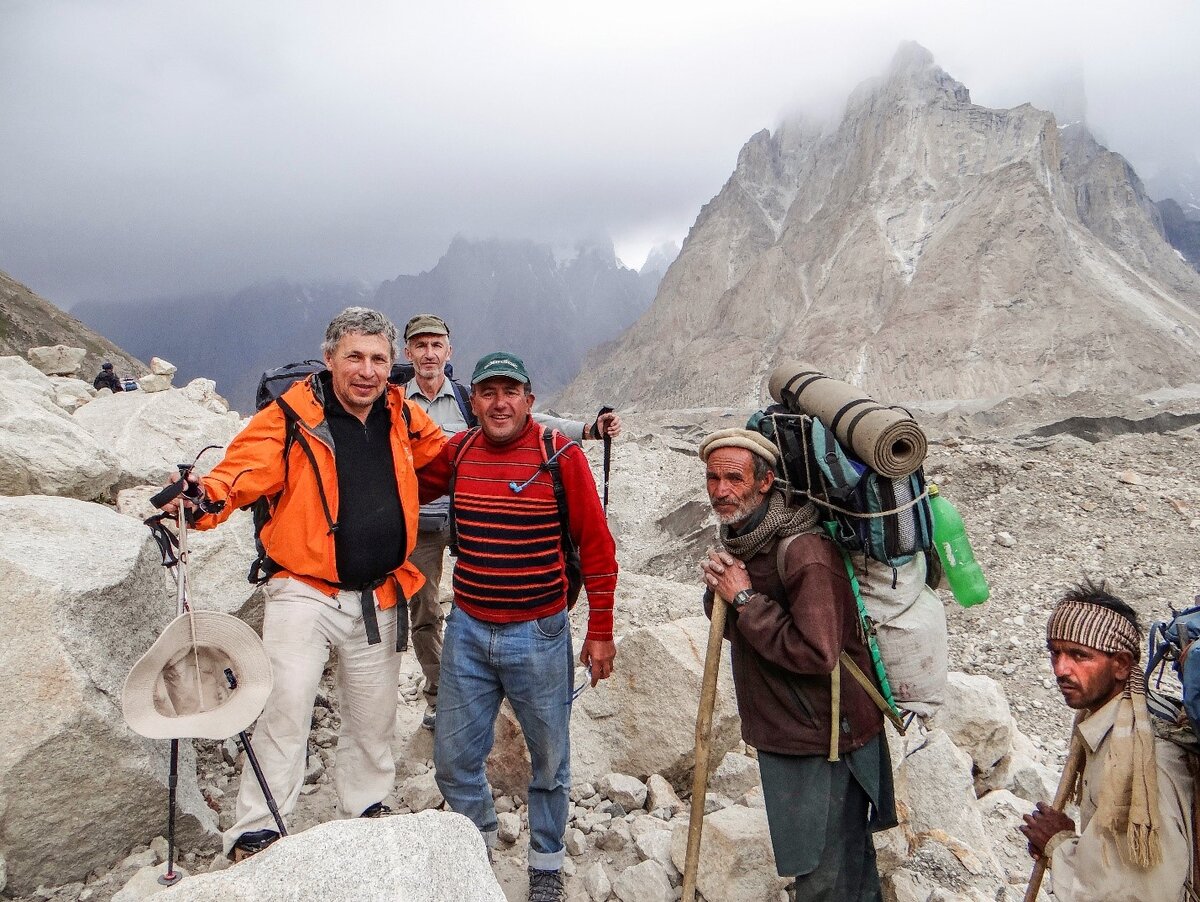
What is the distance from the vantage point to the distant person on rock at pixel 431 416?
13.2ft

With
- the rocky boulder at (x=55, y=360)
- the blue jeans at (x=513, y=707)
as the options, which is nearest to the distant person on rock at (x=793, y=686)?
the blue jeans at (x=513, y=707)

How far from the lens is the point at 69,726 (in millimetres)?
2602

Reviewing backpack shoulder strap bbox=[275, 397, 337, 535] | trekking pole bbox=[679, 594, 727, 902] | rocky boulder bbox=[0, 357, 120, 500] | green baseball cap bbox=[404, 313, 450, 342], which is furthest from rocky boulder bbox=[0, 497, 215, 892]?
trekking pole bbox=[679, 594, 727, 902]

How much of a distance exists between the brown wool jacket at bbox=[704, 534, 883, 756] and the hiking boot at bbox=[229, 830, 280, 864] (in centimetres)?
184

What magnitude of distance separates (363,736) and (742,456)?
79.3 inches

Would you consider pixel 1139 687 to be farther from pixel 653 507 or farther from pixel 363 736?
pixel 653 507

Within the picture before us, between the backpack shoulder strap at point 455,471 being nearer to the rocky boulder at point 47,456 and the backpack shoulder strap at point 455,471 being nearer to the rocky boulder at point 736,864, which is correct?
the rocky boulder at point 736,864

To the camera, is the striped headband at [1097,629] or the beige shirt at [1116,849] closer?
the beige shirt at [1116,849]

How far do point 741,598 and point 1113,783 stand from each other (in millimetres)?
1126

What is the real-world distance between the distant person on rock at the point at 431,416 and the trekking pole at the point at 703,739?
1.75 meters

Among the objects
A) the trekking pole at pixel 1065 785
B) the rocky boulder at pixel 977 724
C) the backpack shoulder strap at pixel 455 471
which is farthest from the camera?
the rocky boulder at pixel 977 724

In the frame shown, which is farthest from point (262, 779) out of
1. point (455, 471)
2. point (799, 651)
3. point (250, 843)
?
point (799, 651)

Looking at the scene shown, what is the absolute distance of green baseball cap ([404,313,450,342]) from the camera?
4.09 meters

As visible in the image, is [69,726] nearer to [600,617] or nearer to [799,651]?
[600,617]
